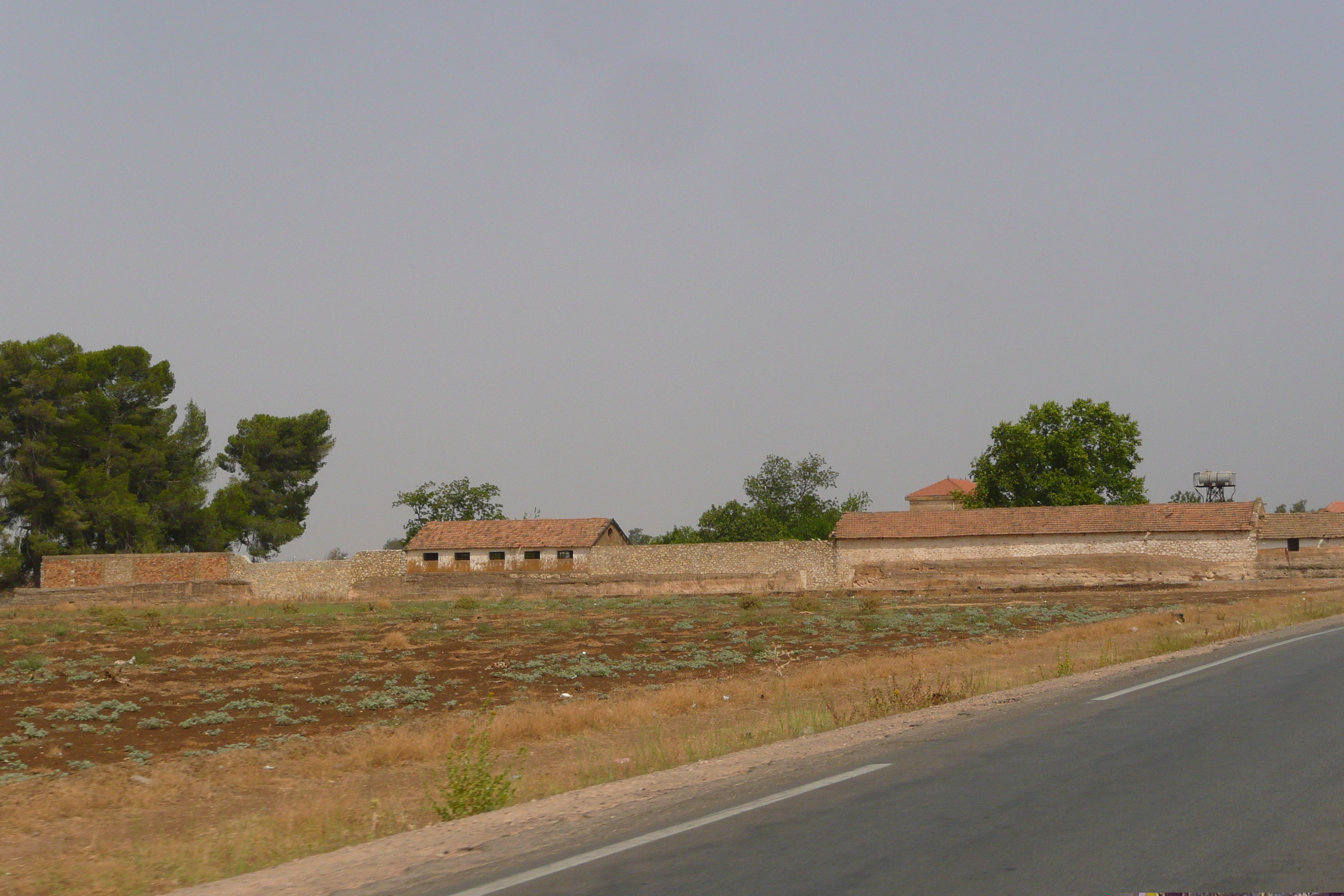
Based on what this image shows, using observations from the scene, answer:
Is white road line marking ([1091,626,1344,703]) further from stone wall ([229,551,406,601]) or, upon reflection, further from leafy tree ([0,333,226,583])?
leafy tree ([0,333,226,583])

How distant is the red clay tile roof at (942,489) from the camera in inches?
4555

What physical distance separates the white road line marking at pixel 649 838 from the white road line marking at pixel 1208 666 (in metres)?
5.80

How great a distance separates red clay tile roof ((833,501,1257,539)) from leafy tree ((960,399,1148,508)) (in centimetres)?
1683

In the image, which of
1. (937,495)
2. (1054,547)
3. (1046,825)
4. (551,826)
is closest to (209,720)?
(551,826)

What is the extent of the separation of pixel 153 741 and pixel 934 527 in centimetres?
4837

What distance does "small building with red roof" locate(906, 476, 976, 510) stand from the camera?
375 ft

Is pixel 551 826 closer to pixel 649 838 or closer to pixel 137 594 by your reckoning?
pixel 649 838

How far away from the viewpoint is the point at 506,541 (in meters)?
68.4

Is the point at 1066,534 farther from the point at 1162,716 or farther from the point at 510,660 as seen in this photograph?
the point at 1162,716

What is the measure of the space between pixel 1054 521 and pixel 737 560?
17926 millimetres

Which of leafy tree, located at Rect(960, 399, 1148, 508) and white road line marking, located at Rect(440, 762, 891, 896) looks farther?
leafy tree, located at Rect(960, 399, 1148, 508)

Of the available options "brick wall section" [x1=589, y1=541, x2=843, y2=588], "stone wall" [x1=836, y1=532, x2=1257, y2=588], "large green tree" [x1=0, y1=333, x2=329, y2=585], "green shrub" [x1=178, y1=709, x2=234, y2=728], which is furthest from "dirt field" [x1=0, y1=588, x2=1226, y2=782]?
"large green tree" [x1=0, y1=333, x2=329, y2=585]

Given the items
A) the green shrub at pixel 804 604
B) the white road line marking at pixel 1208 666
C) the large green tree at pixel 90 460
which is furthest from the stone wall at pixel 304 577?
the white road line marking at pixel 1208 666

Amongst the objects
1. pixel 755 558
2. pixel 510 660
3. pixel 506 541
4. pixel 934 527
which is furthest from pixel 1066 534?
pixel 510 660
